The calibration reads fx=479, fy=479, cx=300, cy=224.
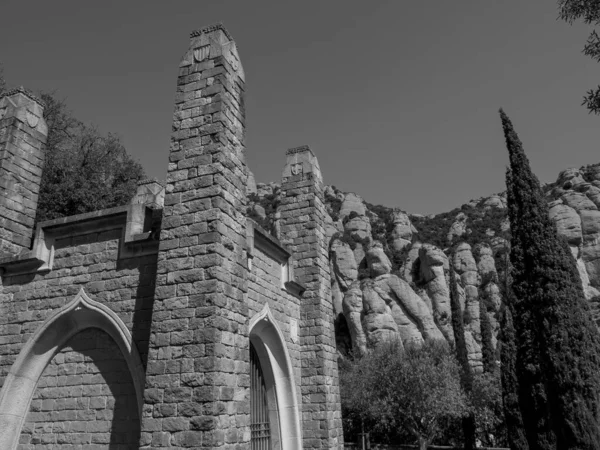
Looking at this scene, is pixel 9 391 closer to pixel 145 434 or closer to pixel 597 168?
pixel 145 434

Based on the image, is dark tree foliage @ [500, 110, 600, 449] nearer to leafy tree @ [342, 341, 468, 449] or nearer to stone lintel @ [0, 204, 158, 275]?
leafy tree @ [342, 341, 468, 449]

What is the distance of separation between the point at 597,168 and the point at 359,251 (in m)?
28.5

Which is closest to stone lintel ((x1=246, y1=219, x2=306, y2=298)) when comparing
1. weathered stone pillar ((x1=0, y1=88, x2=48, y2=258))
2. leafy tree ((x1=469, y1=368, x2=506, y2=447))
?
weathered stone pillar ((x1=0, y1=88, x2=48, y2=258))

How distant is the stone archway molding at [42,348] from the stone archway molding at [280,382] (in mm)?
2907

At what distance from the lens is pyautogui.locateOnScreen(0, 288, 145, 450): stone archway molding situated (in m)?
7.38

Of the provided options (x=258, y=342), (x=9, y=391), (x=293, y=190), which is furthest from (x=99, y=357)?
(x=293, y=190)

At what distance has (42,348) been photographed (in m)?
7.82

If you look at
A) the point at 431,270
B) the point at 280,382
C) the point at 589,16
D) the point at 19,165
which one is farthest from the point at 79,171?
→ the point at 431,270

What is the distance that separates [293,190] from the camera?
11680 millimetres

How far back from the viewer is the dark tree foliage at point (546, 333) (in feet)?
47.3

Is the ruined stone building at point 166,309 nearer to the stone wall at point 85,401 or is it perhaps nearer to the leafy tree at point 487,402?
the stone wall at point 85,401

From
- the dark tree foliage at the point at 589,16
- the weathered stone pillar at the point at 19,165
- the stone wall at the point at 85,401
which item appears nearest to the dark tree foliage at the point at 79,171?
the weathered stone pillar at the point at 19,165

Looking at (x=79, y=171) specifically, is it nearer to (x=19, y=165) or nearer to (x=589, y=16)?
(x=19, y=165)

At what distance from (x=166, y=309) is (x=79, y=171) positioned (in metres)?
13.5
